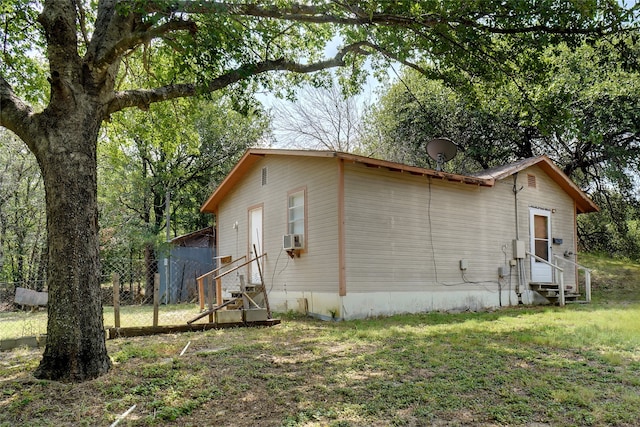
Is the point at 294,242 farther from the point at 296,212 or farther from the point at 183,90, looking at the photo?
the point at 183,90

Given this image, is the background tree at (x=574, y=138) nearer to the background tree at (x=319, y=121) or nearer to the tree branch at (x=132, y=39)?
the background tree at (x=319, y=121)

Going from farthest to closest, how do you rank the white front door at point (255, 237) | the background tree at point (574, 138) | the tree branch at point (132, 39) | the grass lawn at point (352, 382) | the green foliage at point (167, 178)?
the green foliage at point (167, 178)
the background tree at point (574, 138)
the white front door at point (255, 237)
the tree branch at point (132, 39)
the grass lawn at point (352, 382)

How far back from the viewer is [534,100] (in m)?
7.25

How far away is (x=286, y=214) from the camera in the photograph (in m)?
10.0

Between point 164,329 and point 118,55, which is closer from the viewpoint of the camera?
point 118,55

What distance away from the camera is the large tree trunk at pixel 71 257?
13.3 feet

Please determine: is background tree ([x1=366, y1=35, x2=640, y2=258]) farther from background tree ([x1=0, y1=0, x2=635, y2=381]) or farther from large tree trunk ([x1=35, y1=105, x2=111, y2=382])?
large tree trunk ([x1=35, y1=105, x2=111, y2=382])

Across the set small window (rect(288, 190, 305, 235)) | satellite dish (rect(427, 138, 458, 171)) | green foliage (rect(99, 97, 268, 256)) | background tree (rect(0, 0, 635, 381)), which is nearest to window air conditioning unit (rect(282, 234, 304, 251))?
small window (rect(288, 190, 305, 235))

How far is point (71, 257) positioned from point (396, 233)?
6.17 metres

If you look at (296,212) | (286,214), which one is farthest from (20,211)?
(296,212)

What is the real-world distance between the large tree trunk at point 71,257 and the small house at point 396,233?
14.3 ft

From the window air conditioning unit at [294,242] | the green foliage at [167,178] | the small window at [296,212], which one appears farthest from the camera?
the green foliage at [167,178]

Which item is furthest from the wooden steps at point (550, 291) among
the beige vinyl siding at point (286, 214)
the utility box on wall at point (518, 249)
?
the beige vinyl siding at point (286, 214)

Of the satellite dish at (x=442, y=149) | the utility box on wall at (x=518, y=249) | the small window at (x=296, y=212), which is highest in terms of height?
the satellite dish at (x=442, y=149)
